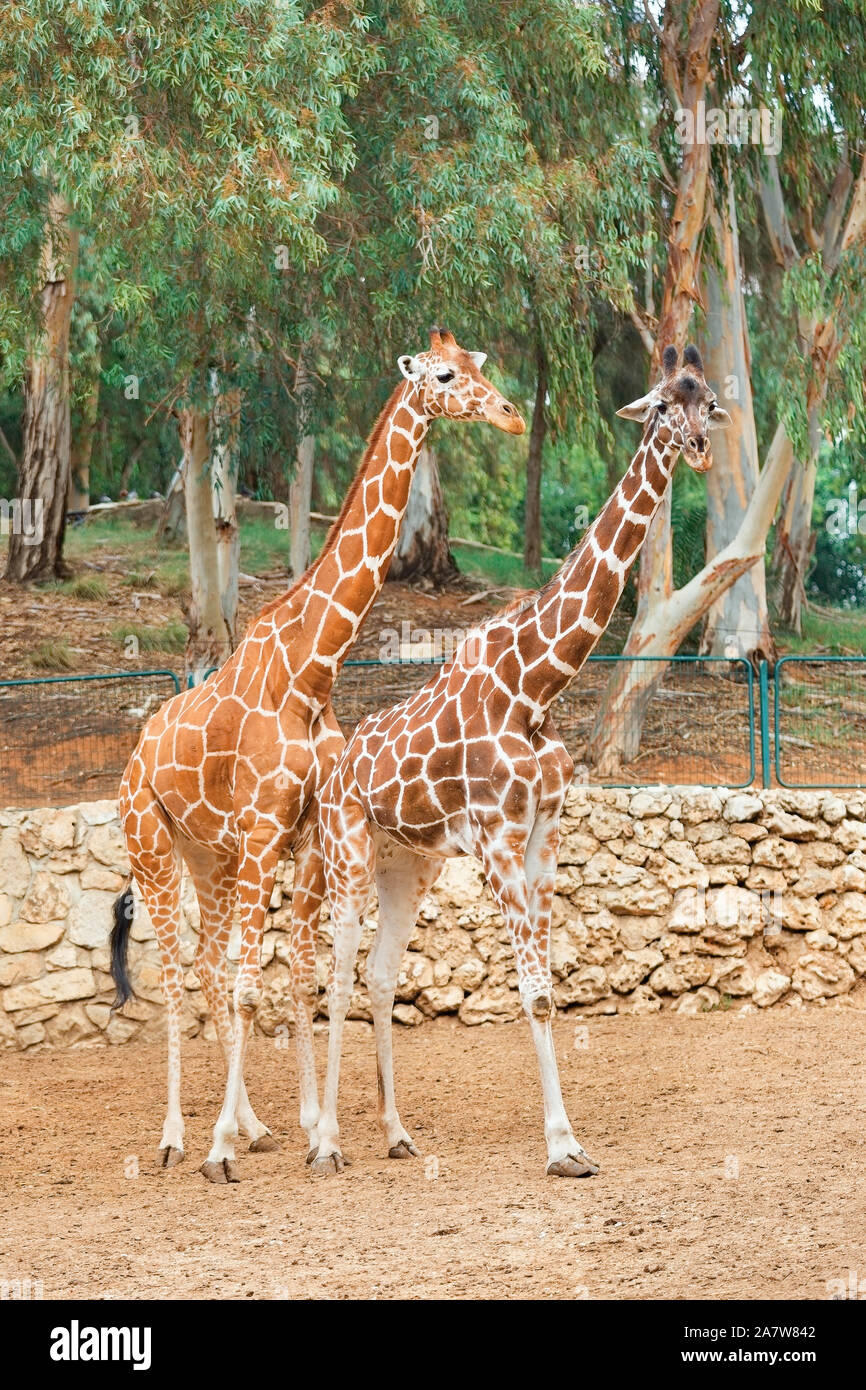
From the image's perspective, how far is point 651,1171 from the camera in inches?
271

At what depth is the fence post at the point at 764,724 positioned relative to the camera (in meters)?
10.6

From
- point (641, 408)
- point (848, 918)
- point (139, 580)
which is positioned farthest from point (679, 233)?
point (139, 580)

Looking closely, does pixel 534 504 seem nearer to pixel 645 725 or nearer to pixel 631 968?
pixel 645 725

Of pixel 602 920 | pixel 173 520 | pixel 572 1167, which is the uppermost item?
pixel 173 520

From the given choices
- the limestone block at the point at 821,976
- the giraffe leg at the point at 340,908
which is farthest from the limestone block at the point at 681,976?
the giraffe leg at the point at 340,908

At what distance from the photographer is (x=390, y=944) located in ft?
24.8

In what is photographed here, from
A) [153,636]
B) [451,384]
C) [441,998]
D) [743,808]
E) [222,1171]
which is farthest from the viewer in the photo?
[153,636]

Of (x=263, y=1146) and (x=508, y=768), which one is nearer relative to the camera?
(x=508, y=768)

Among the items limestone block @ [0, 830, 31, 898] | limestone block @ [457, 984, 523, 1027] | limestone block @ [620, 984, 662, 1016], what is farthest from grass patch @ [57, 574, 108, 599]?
limestone block @ [620, 984, 662, 1016]

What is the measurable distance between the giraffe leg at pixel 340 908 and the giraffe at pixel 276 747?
0.17 m

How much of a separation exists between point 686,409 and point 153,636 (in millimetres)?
12791

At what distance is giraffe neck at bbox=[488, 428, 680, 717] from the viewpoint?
6.87 m

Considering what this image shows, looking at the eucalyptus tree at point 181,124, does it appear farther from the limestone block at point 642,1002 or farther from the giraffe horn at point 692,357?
the limestone block at point 642,1002

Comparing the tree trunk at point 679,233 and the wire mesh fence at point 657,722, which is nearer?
the wire mesh fence at point 657,722
